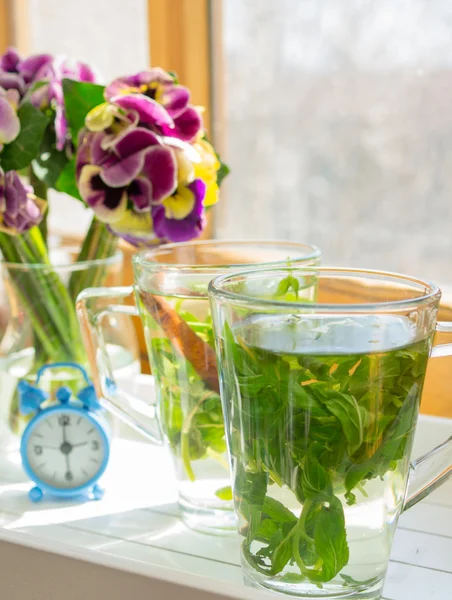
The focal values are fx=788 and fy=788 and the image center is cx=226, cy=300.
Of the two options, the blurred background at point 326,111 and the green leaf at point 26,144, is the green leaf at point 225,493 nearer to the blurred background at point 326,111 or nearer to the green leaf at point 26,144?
the green leaf at point 26,144

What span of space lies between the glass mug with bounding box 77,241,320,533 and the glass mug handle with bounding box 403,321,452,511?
0.48 ft

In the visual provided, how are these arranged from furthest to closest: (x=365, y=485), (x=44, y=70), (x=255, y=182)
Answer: (x=255, y=182)
(x=44, y=70)
(x=365, y=485)

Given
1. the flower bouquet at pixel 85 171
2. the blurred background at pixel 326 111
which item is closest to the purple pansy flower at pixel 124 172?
the flower bouquet at pixel 85 171

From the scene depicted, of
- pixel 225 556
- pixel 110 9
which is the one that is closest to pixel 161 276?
pixel 225 556

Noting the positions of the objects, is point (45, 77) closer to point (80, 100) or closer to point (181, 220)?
point (80, 100)

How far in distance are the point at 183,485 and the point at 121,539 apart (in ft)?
0.21

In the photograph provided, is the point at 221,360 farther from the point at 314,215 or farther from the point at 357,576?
the point at 314,215

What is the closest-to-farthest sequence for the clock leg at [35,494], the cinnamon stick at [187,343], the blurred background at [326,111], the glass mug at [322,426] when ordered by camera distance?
the glass mug at [322,426]
the cinnamon stick at [187,343]
the clock leg at [35,494]
the blurred background at [326,111]

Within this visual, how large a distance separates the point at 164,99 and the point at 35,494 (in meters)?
0.37

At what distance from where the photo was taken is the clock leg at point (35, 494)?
0.69 m

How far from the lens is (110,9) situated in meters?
1.45

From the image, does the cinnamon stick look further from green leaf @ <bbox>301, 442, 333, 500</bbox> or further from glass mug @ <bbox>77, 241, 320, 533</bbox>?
green leaf @ <bbox>301, 442, 333, 500</bbox>

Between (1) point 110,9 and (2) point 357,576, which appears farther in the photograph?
(1) point 110,9

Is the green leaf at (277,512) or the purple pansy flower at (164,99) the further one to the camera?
the purple pansy flower at (164,99)
